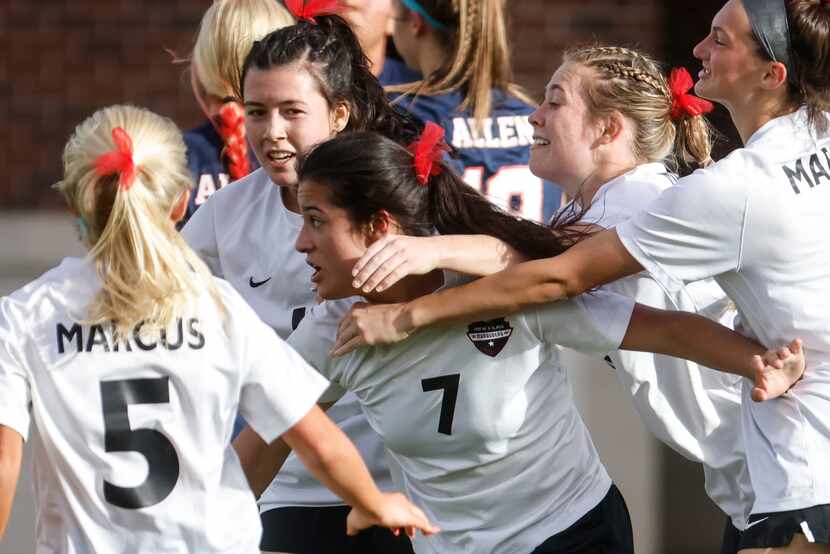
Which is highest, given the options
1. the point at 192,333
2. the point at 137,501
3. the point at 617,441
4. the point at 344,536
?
the point at 192,333

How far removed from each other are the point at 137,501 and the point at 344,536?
1107mm

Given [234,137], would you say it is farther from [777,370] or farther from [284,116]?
[777,370]

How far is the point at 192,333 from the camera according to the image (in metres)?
3.00

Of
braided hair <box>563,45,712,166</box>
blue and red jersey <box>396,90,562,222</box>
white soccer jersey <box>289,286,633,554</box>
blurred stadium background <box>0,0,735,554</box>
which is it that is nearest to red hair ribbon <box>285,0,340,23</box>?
braided hair <box>563,45,712,166</box>

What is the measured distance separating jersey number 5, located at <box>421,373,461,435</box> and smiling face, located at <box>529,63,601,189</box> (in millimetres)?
805

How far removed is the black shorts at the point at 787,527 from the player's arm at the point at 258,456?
3.38ft

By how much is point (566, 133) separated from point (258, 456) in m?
1.14

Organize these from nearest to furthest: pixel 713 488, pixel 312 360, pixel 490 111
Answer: pixel 312 360 < pixel 713 488 < pixel 490 111

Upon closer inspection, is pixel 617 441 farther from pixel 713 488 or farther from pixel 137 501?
pixel 137 501

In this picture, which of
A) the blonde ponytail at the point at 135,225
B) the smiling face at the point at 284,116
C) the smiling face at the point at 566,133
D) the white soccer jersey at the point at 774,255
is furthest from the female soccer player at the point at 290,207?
the white soccer jersey at the point at 774,255

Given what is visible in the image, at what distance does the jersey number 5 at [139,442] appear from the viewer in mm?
2977

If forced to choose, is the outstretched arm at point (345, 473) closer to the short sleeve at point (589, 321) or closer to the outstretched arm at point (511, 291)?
the outstretched arm at point (511, 291)

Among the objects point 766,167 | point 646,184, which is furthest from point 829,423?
point 646,184

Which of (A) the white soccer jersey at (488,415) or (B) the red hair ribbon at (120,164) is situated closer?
(B) the red hair ribbon at (120,164)
